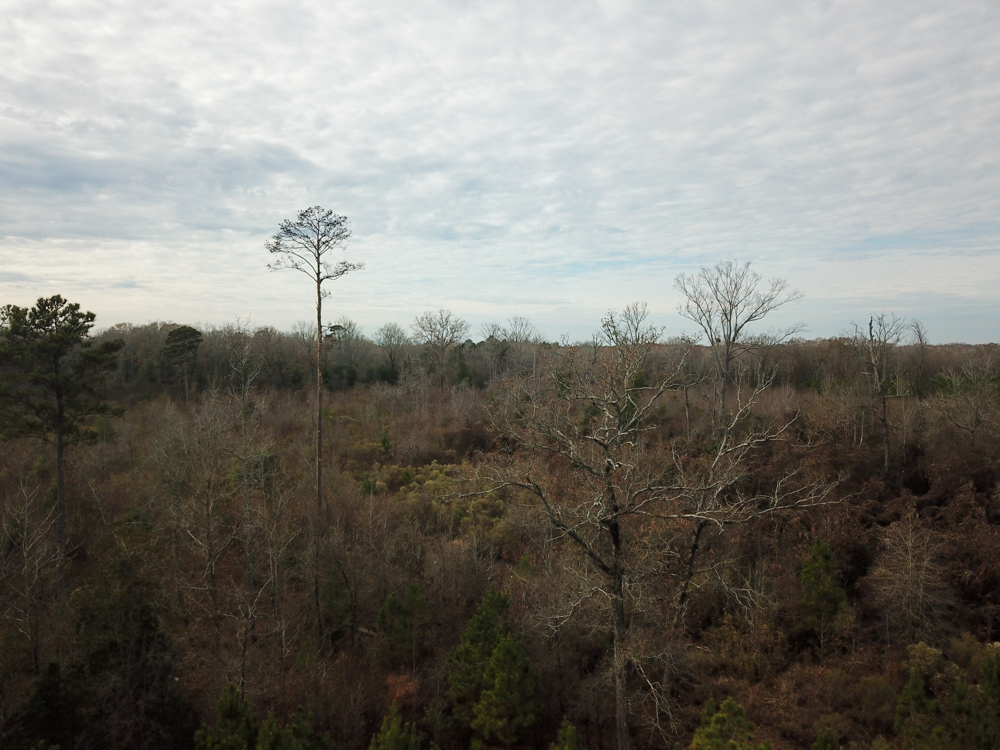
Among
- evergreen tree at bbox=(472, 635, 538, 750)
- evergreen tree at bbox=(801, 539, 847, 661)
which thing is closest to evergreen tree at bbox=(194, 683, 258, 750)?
evergreen tree at bbox=(472, 635, 538, 750)

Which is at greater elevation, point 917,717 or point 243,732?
point 243,732

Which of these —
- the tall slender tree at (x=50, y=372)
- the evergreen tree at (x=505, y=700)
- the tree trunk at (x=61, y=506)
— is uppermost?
the tall slender tree at (x=50, y=372)

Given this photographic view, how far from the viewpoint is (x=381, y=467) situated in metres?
34.8

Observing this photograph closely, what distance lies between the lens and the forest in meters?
15.3

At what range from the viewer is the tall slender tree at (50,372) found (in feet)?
71.5

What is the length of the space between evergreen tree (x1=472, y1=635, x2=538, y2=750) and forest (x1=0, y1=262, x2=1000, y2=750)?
7 centimetres

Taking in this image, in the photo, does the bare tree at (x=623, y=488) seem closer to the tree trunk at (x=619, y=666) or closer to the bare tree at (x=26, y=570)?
the tree trunk at (x=619, y=666)

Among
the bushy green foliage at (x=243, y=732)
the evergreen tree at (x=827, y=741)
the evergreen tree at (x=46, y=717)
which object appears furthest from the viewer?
the evergreen tree at (x=46, y=717)

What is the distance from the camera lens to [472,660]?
17828 mm

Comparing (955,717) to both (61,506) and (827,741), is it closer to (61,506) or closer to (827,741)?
(827,741)

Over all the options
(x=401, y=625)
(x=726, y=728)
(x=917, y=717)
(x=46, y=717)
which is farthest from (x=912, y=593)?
(x=46, y=717)

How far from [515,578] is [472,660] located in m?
5.28

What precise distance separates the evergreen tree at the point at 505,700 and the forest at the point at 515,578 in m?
0.07

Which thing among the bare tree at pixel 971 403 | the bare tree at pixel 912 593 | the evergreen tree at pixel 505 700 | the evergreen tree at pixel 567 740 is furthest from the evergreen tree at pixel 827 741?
the bare tree at pixel 971 403
